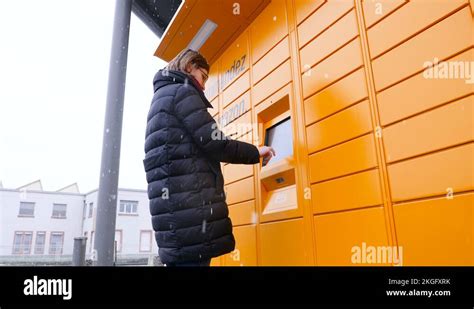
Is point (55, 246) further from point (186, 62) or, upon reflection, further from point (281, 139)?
point (281, 139)

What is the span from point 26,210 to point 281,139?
3.44m

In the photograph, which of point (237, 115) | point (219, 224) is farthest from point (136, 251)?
point (219, 224)

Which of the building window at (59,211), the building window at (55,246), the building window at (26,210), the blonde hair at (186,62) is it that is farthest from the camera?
Result: the building window at (59,211)

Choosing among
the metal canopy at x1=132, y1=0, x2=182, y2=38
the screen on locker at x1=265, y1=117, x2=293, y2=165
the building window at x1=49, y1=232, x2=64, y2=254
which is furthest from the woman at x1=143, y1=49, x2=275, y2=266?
the metal canopy at x1=132, y1=0, x2=182, y2=38

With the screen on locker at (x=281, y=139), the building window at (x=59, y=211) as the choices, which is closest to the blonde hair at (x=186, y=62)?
the screen on locker at (x=281, y=139)

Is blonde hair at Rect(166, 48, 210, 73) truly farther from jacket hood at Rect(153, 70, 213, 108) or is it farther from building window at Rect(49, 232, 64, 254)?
building window at Rect(49, 232, 64, 254)

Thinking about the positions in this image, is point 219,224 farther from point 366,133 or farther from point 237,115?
point 237,115

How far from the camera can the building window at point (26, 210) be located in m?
3.49

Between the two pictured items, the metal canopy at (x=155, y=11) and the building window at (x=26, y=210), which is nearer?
the building window at (x=26, y=210)

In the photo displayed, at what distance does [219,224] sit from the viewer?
141 centimetres

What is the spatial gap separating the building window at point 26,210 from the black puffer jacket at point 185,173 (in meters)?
2.93

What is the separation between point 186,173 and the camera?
1.40m

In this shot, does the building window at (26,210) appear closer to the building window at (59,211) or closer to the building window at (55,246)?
the building window at (59,211)
